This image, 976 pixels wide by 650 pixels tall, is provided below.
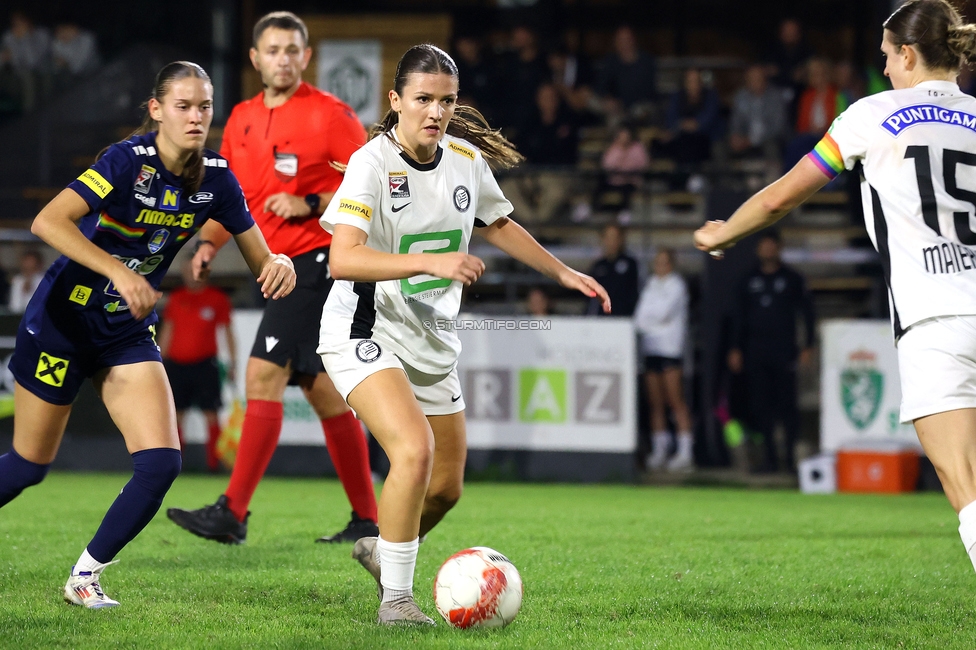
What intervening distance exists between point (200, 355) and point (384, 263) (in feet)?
26.0

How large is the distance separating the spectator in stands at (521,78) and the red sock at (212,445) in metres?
5.89

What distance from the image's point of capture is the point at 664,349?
12305 millimetres

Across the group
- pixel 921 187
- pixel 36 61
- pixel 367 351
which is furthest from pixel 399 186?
pixel 36 61

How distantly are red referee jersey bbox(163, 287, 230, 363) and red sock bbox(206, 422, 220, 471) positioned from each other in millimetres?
687

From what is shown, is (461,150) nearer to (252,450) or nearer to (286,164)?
(286,164)

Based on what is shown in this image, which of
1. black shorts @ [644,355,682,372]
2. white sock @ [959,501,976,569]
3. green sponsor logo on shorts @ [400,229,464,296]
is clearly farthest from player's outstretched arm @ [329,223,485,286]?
black shorts @ [644,355,682,372]

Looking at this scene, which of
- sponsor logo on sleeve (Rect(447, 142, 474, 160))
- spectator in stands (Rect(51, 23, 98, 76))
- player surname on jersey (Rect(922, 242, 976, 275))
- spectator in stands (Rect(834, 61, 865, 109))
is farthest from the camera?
spectator in stands (Rect(51, 23, 98, 76))

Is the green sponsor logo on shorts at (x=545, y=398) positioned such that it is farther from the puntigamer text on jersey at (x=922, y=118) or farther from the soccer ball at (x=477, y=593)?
the puntigamer text on jersey at (x=922, y=118)

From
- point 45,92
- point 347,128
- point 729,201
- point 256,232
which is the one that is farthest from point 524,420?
point 45,92

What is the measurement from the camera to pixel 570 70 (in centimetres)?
1703

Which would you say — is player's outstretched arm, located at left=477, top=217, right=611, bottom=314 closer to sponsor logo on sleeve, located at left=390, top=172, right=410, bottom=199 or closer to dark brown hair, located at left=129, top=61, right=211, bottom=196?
sponsor logo on sleeve, located at left=390, top=172, right=410, bottom=199

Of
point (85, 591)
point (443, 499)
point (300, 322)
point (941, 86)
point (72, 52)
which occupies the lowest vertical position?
point (85, 591)

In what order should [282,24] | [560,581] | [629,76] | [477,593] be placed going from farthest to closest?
[629,76] → [282,24] → [560,581] → [477,593]

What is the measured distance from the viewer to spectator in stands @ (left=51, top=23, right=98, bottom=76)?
57.4ft
